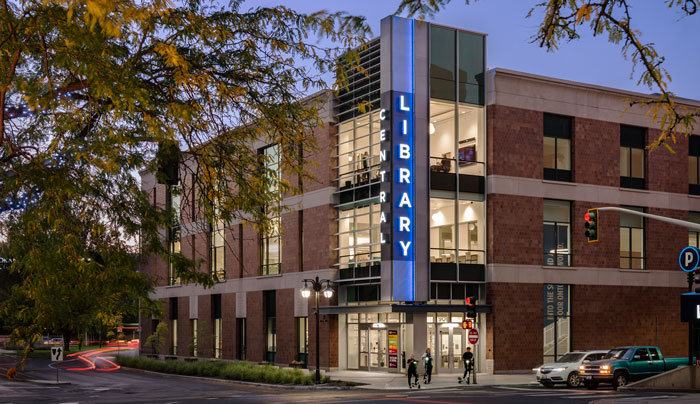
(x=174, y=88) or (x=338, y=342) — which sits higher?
(x=174, y=88)

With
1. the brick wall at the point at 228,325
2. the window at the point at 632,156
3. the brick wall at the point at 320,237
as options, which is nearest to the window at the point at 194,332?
the brick wall at the point at 228,325

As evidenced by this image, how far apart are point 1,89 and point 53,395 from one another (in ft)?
89.7

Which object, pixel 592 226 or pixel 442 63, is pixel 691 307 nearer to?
pixel 592 226

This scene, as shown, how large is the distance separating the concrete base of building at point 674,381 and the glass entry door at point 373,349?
14991 mm

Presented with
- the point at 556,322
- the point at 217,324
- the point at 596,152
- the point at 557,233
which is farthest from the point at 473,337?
the point at 217,324

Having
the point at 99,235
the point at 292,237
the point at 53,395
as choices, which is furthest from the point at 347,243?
the point at 99,235

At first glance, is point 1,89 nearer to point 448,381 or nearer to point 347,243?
point 448,381

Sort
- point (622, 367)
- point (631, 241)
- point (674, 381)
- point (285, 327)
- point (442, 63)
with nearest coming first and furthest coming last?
point (674, 381)
point (622, 367)
point (442, 63)
point (631, 241)
point (285, 327)

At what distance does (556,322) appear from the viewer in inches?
1756

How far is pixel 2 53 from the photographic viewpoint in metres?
10.8

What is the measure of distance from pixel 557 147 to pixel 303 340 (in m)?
18.4

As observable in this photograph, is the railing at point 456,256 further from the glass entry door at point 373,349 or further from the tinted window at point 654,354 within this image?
the tinted window at point 654,354

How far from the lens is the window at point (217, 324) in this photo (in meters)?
59.1

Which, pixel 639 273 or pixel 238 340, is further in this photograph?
pixel 238 340
